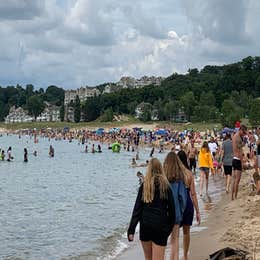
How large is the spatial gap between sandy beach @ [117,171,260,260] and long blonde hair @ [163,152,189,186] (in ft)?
4.41

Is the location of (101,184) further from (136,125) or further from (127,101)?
(127,101)

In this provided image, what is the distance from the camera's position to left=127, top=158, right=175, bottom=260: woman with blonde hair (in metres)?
5.42

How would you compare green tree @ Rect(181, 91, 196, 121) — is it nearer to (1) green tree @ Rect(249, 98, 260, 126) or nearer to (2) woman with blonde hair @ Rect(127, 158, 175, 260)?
(1) green tree @ Rect(249, 98, 260, 126)

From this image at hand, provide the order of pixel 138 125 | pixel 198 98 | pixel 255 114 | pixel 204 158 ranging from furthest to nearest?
1. pixel 138 125
2. pixel 198 98
3. pixel 255 114
4. pixel 204 158

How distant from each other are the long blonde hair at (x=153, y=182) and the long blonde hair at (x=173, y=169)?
57 centimetres

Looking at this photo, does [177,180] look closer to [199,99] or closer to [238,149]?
[238,149]

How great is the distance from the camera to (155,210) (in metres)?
5.42

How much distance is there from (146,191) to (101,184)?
2025cm

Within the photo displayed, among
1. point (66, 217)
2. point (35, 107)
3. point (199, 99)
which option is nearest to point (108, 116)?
point (199, 99)

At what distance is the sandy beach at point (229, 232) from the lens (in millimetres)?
7711

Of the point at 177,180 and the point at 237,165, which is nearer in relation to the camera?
the point at 177,180

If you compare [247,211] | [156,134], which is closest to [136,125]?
[156,134]

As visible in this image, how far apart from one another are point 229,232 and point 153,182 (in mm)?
3825

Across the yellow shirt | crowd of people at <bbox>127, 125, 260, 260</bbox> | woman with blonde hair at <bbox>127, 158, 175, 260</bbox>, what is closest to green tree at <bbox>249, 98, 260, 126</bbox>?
the yellow shirt
